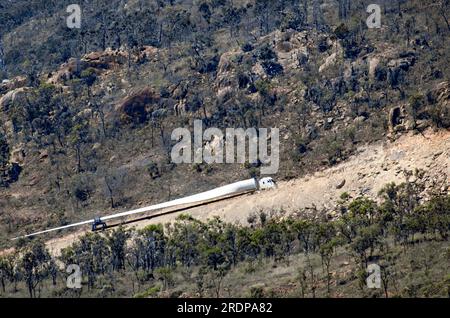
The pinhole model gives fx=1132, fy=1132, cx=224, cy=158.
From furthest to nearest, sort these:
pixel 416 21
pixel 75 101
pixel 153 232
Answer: pixel 75 101
pixel 416 21
pixel 153 232

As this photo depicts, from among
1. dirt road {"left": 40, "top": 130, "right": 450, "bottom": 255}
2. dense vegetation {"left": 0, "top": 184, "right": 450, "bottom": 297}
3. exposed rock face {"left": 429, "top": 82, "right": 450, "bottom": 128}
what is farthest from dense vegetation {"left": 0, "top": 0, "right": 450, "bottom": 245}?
dense vegetation {"left": 0, "top": 184, "right": 450, "bottom": 297}

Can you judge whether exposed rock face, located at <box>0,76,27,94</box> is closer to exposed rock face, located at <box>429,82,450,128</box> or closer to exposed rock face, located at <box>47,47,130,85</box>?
exposed rock face, located at <box>47,47,130,85</box>

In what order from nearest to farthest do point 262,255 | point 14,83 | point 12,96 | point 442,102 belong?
point 262,255, point 442,102, point 12,96, point 14,83

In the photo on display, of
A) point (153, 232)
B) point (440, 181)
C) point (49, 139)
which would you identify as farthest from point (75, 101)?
point (440, 181)

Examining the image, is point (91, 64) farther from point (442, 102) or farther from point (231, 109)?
point (442, 102)

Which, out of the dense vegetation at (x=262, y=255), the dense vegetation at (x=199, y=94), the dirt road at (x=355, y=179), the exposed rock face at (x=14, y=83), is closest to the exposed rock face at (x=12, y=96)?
the dense vegetation at (x=199, y=94)

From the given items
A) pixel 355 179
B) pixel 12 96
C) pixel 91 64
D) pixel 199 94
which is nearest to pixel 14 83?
pixel 12 96

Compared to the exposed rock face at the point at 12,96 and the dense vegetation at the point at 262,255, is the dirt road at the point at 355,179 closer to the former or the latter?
the dense vegetation at the point at 262,255

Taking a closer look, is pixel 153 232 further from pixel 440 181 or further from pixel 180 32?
pixel 180 32
